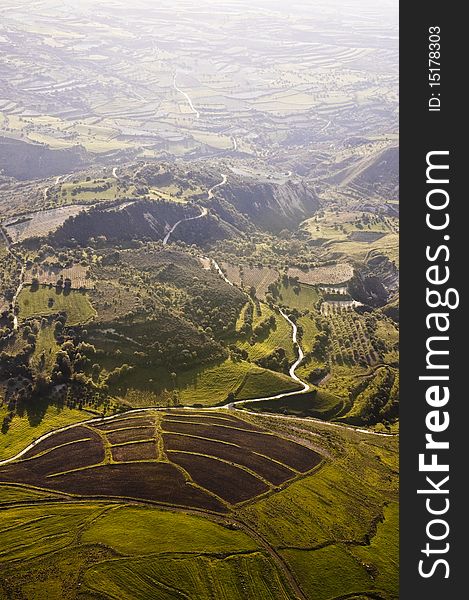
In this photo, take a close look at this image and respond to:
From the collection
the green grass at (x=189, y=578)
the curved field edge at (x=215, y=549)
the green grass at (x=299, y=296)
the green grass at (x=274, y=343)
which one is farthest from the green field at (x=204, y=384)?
the green grass at (x=189, y=578)

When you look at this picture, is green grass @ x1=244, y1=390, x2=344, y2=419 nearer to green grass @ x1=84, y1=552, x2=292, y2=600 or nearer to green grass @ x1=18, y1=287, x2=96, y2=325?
green grass @ x1=84, y1=552, x2=292, y2=600

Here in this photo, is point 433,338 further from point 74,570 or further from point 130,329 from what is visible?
point 130,329

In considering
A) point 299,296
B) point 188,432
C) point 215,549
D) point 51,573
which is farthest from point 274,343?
point 51,573

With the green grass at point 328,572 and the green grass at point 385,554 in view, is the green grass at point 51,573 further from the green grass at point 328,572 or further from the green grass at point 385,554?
the green grass at point 385,554

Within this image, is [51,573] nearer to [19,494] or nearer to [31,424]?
[19,494]

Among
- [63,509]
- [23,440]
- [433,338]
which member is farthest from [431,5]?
[23,440]

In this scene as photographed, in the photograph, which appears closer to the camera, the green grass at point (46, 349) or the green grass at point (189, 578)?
the green grass at point (189, 578)
